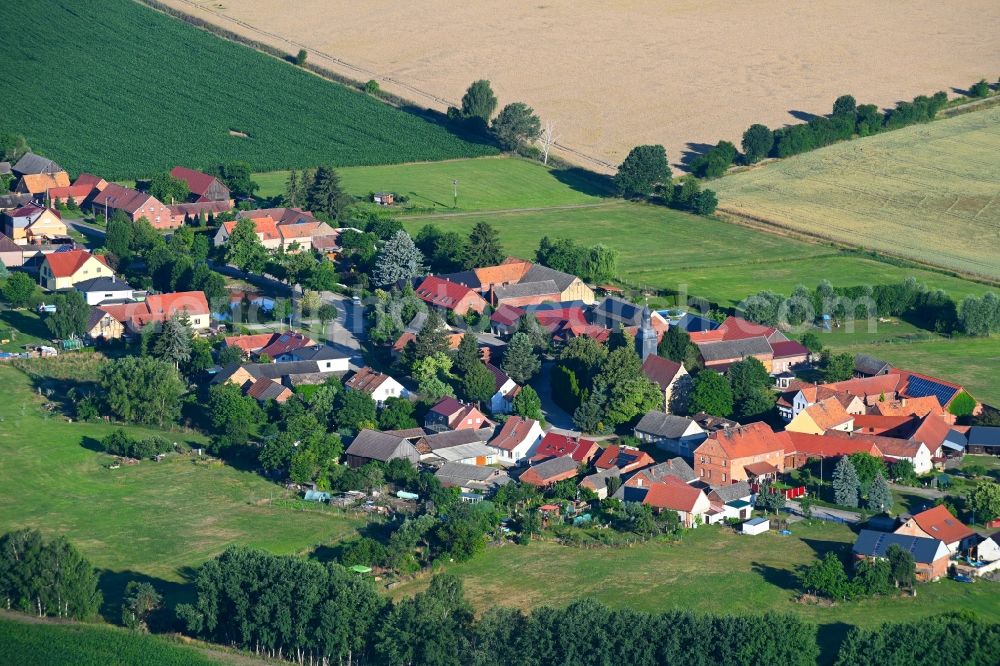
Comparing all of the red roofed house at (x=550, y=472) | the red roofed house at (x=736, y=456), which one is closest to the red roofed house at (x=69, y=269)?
the red roofed house at (x=550, y=472)

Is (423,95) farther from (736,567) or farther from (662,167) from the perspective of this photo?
(736,567)

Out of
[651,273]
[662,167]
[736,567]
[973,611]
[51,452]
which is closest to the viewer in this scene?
[973,611]

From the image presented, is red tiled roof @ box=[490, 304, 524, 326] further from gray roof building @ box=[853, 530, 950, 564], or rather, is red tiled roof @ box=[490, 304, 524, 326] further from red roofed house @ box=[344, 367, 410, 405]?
gray roof building @ box=[853, 530, 950, 564]

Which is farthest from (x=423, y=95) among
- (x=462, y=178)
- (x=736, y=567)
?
(x=736, y=567)

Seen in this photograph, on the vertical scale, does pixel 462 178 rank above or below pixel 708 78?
below

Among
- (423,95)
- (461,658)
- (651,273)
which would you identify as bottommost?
(461,658)

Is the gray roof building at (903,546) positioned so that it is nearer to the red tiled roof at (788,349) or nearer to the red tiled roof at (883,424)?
the red tiled roof at (883,424)

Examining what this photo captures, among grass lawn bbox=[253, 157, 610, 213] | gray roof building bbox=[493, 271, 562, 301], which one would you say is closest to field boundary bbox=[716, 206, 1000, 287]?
grass lawn bbox=[253, 157, 610, 213]
